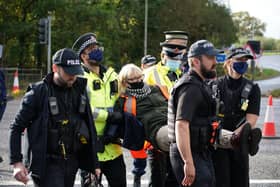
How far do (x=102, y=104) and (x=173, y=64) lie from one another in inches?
47.3

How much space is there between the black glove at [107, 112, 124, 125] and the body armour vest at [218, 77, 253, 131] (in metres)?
1.09

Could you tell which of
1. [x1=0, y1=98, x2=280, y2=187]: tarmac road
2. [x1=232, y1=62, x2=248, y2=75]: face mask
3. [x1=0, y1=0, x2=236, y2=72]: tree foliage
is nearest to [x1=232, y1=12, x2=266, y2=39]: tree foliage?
[x1=0, y1=0, x2=236, y2=72]: tree foliage

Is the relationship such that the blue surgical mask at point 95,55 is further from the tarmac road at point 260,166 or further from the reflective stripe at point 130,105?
the tarmac road at point 260,166

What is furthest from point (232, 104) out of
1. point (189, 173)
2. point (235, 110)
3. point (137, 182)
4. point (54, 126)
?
point (54, 126)

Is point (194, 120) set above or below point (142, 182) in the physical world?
above

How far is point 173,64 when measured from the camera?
630 cm

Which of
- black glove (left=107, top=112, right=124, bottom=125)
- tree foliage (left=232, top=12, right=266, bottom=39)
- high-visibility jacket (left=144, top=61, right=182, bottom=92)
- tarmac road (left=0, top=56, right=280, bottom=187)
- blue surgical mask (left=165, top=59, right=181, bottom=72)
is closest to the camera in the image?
black glove (left=107, top=112, right=124, bottom=125)

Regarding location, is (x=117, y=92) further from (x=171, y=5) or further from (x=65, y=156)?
(x=171, y=5)

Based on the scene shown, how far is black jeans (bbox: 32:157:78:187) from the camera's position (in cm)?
452

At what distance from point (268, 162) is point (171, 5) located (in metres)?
44.3

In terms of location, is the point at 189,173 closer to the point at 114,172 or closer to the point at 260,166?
the point at 114,172

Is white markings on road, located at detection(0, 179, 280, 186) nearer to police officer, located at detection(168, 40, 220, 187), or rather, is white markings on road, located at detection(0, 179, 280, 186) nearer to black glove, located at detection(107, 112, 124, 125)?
black glove, located at detection(107, 112, 124, 125)

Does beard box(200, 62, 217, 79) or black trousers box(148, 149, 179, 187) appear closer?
beard box(200, 62, 217, 79)

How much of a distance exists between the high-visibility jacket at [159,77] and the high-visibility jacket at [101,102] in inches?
25.7
